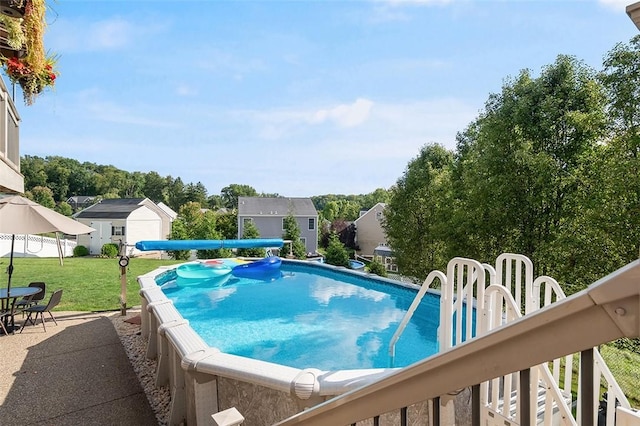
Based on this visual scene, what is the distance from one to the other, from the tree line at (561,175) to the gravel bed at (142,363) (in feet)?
25.2

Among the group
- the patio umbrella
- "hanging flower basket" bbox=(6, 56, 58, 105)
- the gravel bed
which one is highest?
"hanging flower basket" bbox=(6, 56, 58, 105)

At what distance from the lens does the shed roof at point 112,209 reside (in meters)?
30.0

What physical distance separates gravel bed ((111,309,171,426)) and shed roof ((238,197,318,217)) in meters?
21.3

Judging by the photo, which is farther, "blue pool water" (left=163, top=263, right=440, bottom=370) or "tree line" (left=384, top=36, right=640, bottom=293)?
"tree line" (left=384, top=36, right=640, bottom=293)

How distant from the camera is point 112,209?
102 ft

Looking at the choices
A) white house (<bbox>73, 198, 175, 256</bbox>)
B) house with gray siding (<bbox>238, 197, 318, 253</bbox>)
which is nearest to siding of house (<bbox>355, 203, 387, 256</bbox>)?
house with gray siding (<bbox>238, 197, 318, 253</bbox>)

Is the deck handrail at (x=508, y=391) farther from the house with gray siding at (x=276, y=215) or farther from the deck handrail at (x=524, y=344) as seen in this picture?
the house with gray siding at (x=276, y=215)

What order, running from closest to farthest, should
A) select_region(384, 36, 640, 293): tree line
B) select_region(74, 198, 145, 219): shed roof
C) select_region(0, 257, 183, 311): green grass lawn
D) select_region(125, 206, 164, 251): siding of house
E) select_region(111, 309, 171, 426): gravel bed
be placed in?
select_region(111, 309, 171, 426): gravel bed
select_region(384, 36, 640, 293): tree line
select_region(0, 257, 183, 311): green grass lawn
select_region(74, 198, 145, 219): shed roof
select_region(125, 206, 164, 251): siding of house

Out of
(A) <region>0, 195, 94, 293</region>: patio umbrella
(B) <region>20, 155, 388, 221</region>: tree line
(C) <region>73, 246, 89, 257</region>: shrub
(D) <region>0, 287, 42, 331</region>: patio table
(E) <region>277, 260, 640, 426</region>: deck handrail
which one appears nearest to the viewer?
(E) <region>277, 260, 640, 426</region>: deck handrail

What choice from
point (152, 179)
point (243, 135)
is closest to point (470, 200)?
point (243, 135)

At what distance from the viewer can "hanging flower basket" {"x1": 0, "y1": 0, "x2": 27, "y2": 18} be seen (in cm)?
331

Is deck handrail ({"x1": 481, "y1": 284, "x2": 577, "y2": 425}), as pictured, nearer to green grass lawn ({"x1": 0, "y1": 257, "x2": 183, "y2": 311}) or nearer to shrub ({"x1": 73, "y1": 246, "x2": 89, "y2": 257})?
green grass lawn ({"x1": 0, "y1": 257, "x2": 183, "y2": 311})

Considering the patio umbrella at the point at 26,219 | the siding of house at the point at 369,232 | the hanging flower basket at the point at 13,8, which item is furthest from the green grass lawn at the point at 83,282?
the siding of house at the point at 369,232

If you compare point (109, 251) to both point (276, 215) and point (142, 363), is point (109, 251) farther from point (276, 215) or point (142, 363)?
point (142, 363)
